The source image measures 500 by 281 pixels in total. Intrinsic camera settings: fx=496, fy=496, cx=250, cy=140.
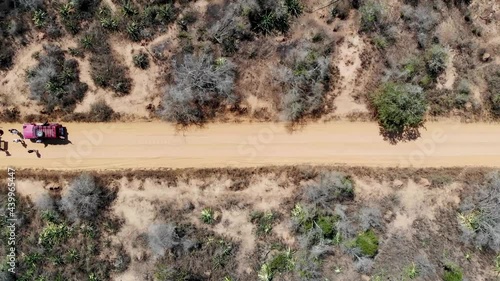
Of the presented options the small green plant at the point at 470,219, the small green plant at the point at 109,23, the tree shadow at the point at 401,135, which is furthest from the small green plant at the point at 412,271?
the small green plant at the point at 109,23

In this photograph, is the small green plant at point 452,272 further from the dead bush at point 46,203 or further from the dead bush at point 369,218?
the dead bush at point 46,203

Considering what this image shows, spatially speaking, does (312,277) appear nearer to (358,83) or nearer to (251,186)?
(251,186)

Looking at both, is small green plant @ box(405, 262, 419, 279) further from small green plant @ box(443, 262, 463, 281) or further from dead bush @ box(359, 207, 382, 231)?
dead bush @ box(359, 207, 382, 231)

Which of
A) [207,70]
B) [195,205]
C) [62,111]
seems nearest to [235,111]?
[207,70]

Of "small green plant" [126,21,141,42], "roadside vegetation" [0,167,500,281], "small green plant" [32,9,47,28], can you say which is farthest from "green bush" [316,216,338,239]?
"small green plant" [32,9,47,28]

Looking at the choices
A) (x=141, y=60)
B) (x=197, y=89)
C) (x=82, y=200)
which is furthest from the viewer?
(x=141, y=60)

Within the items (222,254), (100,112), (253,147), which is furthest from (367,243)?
(100,112)

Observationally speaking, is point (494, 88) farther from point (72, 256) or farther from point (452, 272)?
point (72, 256)
